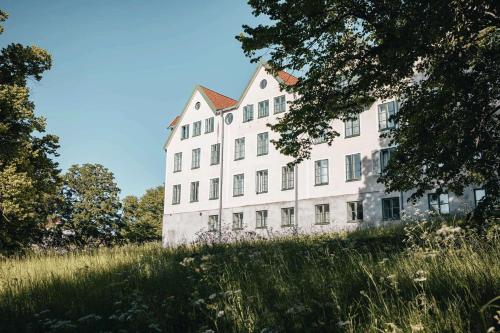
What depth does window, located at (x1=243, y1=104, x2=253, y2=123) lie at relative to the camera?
3959 cm

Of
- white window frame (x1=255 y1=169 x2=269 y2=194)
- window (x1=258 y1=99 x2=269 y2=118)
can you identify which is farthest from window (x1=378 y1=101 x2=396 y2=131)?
white window frame (x1=255 y1=169 x2=269 y2=194)

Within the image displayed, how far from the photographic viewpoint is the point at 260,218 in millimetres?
37062

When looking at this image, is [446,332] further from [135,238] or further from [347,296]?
[135,238]

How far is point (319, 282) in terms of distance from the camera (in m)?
6.47

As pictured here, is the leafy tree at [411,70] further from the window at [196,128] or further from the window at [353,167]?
the window at [196,128]

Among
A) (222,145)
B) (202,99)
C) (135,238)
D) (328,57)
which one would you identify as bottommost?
(135,238)

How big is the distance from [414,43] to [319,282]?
563 cm

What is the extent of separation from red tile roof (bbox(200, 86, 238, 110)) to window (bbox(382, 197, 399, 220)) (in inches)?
751

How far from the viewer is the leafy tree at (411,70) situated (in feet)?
29.9

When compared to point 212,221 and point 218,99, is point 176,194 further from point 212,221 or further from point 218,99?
point 218,99

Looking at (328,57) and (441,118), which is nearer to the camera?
(441,118)

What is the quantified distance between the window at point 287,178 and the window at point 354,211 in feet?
17.6

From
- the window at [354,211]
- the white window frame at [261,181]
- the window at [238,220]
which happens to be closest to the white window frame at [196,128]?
the white window frame at [261,181]

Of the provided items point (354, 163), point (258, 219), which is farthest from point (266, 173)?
point (354, 163)
